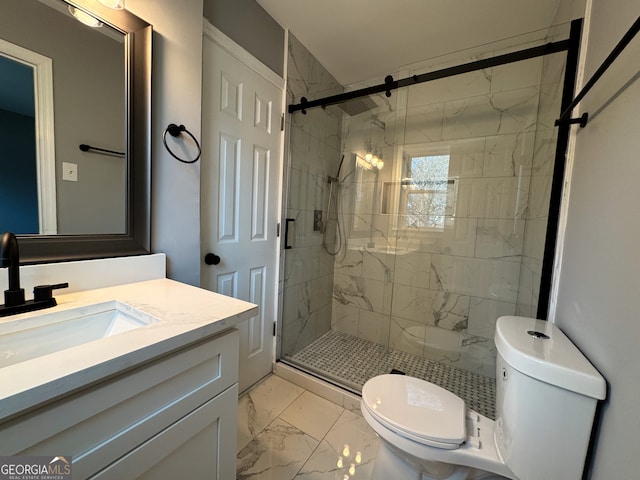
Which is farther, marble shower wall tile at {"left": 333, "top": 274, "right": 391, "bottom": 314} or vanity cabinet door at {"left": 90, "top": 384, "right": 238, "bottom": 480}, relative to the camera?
marble shower wall tile at {"left": 333, "top": 274, "right": 391, "bottom": 314}

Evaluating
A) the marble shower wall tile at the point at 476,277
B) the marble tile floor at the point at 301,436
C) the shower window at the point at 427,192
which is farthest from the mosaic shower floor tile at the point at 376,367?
Result: the shower window at the point at 427,192

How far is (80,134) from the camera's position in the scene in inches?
36.8

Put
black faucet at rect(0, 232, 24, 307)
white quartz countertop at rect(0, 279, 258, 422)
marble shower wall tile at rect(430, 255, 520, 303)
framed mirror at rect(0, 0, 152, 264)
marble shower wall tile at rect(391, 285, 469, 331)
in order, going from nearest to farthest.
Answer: white quartz countertop at rect(0, 279, 258, 422) < black faucet at rect(0, 232, 24, 307) < framed mirror at rect(0, 0, 152, 264) < marble shower wall tile at rect(430, 255, 520, 303) < marble shower wall tile at rect(391, 285, 469, 331)

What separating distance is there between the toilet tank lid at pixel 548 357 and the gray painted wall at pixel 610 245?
31mm

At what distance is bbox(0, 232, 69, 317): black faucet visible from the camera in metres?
0.70

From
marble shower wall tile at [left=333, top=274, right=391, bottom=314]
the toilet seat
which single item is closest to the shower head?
marble shower wall tile at [left=333, top=274, right=391, bottom=314]

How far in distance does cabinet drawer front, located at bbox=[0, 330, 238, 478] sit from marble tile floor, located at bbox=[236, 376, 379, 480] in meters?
0.81

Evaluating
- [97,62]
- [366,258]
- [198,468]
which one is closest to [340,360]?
[366,258]

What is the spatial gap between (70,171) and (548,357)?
166 centimetres

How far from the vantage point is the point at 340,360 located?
213cm

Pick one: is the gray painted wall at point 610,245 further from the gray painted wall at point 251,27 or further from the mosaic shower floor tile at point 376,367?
the gray painted wall at point 251,27

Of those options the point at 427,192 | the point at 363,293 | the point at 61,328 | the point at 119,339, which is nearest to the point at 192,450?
the point at 119,339

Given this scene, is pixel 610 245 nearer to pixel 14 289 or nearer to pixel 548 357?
pixel 548 357

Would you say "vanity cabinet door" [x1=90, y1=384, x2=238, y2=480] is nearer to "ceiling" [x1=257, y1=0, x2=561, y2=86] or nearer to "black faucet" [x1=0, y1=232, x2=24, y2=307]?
"black faucet" [x1=0, y1=232, x2=24, y2=307]
